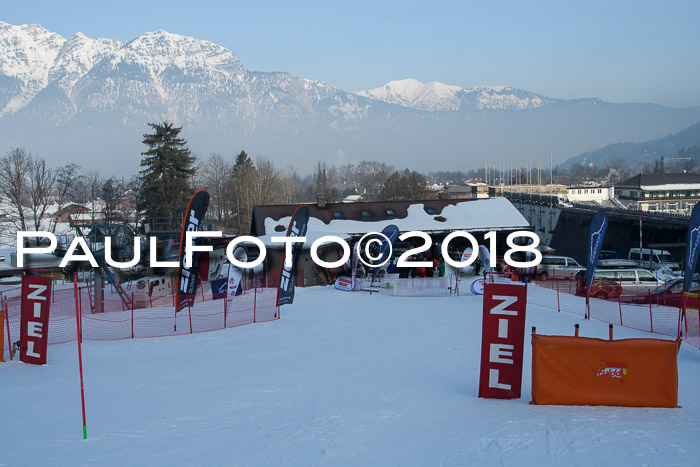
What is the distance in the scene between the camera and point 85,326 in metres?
17.1

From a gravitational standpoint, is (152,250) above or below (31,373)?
above

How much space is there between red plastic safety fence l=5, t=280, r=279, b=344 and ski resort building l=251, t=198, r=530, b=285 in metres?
8.94

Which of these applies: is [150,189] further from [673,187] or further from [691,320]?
[673,187]

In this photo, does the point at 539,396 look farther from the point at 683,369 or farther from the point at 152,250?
the point at 152,250

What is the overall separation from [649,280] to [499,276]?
6.17m

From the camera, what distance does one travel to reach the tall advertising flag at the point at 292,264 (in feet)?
58.3

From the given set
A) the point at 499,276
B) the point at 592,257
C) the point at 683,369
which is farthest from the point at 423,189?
the point at 683,369

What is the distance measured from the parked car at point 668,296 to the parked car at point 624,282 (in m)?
0.63

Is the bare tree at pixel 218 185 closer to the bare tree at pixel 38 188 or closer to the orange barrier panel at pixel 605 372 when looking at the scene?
the bare tree at pixel 38 188

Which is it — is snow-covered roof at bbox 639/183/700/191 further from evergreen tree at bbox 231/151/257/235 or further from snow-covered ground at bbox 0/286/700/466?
snow-covered ground at bbox 0/286/700/466

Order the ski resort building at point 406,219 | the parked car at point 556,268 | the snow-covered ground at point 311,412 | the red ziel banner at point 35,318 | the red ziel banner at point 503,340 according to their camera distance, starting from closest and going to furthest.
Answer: the snow-covered ground at point 311,412 → the red ziel banner at point 503,340 → the red ziel banner at point 35,318 → the parked car at point 556,268 → the ski resort building at point 406,219

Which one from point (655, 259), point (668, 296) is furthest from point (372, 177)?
point (668, 296)

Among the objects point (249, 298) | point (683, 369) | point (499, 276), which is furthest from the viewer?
point (499, 276)

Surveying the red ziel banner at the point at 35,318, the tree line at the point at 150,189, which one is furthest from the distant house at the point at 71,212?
the red ziel banner at the point at 35,318
